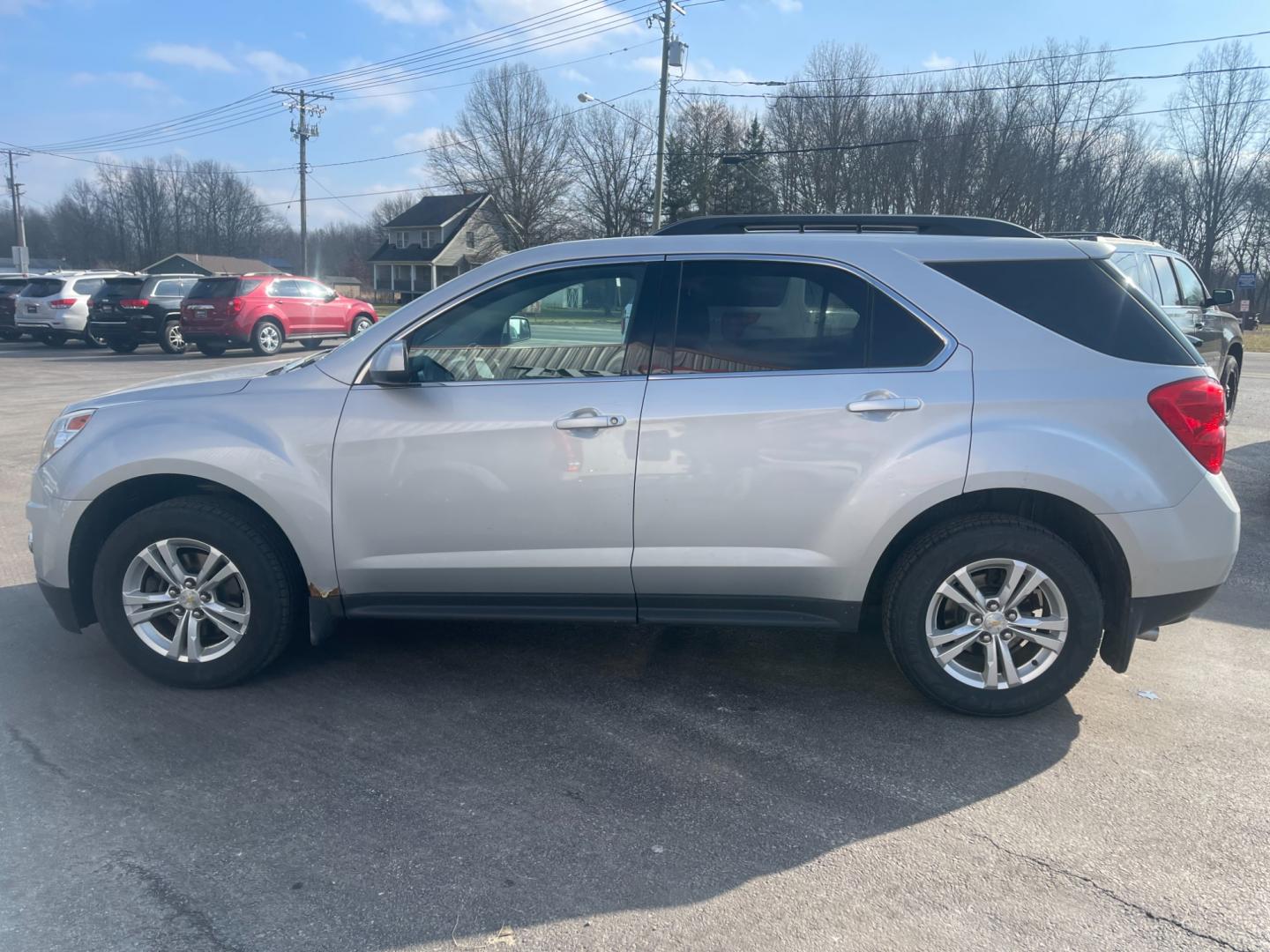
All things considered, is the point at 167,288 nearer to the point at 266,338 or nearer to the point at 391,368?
the point at 266,338

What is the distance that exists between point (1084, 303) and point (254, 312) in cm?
1989

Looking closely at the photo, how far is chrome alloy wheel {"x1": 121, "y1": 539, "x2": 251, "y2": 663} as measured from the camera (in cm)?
404

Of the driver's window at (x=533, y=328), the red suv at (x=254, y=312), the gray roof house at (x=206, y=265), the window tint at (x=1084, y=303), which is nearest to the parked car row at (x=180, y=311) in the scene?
the red suv at (x=254, y=312)

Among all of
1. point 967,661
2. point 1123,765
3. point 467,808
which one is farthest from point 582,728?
point 1123,765

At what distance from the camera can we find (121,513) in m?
4.27

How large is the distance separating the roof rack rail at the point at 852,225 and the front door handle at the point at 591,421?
0.99 metres

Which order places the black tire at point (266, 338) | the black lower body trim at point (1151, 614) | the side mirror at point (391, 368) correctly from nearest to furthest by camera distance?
the black lower body trim at point (1151, 614), the side mirror at point (391, 368), the black tire at point (266, 338)

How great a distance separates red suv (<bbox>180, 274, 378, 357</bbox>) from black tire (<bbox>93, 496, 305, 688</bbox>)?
1765 cm

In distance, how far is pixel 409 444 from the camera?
12.7 ft

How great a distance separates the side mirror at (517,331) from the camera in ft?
13.3

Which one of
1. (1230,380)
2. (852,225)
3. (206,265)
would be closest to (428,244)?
(206,265)

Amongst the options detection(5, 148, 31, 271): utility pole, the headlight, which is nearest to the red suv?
the headlight

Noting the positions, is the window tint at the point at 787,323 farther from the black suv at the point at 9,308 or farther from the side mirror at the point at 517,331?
the black suv at the point at 9,308

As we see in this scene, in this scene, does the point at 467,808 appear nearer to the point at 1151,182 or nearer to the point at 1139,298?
the point at 1139,298
